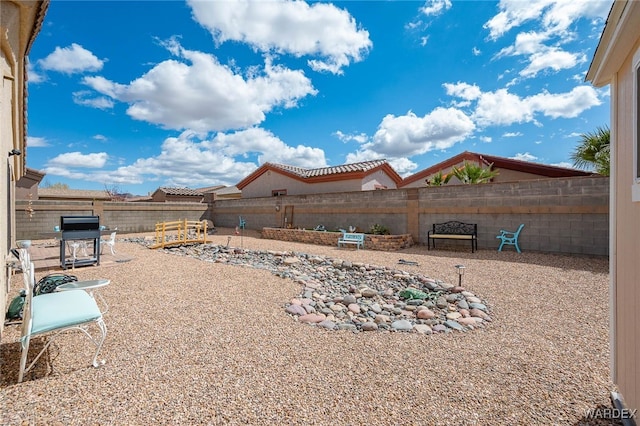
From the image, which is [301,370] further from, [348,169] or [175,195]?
[175,195]

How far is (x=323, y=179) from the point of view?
19172mm

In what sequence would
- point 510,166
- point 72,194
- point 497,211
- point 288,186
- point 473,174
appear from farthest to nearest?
point 72,194
point 288,186
point 510,166
point 473,174
point 497,211

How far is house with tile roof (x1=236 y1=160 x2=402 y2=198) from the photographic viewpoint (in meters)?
18.0

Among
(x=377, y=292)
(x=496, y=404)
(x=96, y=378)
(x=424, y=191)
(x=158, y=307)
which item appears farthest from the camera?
(x=424, y=191)

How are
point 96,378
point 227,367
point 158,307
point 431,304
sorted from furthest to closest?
point 431,304, point 158,307, point 227,367, point 96,378

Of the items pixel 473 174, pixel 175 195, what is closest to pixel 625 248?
pixel 473 174

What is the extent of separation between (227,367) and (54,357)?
1.94m

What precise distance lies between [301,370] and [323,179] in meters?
16.5

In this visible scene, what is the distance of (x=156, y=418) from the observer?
7.87ft

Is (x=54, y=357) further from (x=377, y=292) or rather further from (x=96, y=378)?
(x=377, y=292)

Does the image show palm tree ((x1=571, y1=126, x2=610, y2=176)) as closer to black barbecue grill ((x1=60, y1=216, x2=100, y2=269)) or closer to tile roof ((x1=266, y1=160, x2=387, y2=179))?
tile roof ((x1=266, y1=160, x2=387, y2=179))

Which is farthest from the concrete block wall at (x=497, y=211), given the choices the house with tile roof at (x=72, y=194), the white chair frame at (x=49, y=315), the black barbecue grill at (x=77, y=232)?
the house with tile roof at (x=72, y=194)

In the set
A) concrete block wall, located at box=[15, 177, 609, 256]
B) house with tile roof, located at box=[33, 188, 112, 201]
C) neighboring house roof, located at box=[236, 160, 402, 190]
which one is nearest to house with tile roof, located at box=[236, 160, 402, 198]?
neighboring house roof, located at box=[236, 160, 402, 190]

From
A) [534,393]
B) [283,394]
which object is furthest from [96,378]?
[534,393]
